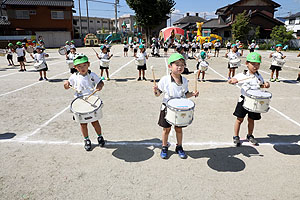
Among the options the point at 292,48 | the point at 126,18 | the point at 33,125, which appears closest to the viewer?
the point at 33,125

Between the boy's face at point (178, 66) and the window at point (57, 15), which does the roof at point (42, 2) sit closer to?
the window at point (57, 15)

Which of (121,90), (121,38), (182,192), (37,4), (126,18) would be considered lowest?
(182,192)

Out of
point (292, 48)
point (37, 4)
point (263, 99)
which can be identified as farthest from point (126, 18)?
point (263, 99)

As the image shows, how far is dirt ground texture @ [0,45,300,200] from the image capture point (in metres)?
3.12

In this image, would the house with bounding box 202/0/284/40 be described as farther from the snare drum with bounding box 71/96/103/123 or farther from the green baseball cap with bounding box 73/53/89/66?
the snare drum with bounding box 71/96/103/123

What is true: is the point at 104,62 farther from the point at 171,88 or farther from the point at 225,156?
the point at 225,156

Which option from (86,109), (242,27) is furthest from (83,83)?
(242,27)

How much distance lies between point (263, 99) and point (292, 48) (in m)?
37.4

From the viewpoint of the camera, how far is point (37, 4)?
122 ft

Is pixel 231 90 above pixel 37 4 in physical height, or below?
below

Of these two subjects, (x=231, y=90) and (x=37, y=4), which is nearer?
(x=231, y=90)

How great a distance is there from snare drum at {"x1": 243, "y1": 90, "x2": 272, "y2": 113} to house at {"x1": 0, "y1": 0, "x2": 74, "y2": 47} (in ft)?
131

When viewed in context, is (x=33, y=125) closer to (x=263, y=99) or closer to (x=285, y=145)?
(x=263, y=99)

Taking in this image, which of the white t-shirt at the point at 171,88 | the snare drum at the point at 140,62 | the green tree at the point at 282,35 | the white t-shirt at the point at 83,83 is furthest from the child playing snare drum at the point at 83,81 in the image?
the green tree at the point at 282,35
